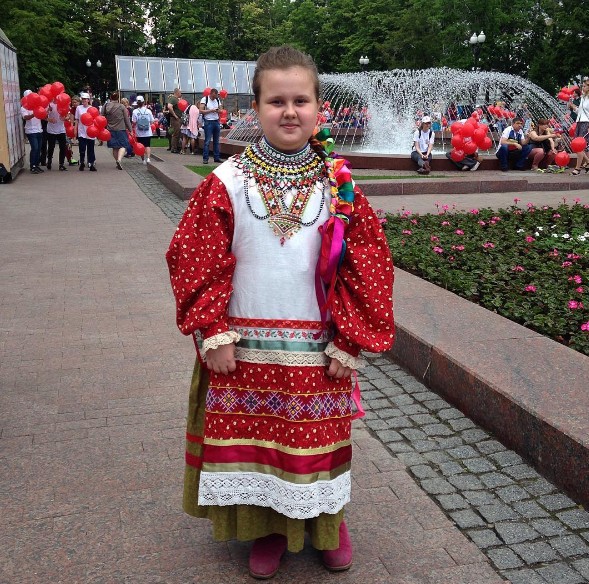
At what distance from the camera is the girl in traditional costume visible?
2434 mm

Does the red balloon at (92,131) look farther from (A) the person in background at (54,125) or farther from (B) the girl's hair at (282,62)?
(B) the girl's hair at (282,62)

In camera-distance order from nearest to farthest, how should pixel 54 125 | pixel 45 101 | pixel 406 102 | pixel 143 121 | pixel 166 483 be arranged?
pixel 166 483
pixel 45 101
pixel 54 125
pixel 143 121
pixel 406 102

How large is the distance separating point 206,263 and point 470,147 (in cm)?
1424

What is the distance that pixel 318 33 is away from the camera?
56.8 metres

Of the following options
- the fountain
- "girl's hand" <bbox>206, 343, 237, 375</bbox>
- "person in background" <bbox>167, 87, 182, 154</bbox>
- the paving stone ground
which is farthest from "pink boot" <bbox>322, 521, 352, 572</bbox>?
"person in background" <bbox>167, 87, 182, 154</bbox>

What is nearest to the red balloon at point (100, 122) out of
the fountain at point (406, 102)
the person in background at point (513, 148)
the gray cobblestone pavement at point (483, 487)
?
the fountain at point (406, 102)

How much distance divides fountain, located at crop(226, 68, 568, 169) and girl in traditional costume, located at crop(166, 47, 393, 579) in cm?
1907

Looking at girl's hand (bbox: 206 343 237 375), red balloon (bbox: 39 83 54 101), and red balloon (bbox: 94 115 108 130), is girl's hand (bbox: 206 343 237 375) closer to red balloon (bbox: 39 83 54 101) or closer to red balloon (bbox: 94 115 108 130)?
red balloon (bbox: 39 83 54 101)

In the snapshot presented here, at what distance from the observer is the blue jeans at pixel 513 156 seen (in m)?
16.6

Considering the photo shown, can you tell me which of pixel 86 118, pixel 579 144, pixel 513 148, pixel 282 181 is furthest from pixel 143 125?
pixel 282 181

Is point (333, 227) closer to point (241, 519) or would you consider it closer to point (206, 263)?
point (206, 263)

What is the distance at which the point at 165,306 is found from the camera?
6.21 metres

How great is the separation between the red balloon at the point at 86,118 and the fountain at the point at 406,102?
20.1 ft

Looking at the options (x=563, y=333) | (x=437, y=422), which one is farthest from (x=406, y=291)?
(x=437, y=422)
